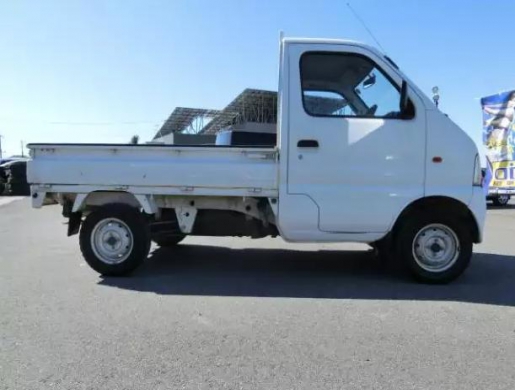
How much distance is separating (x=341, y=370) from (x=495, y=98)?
709 inches

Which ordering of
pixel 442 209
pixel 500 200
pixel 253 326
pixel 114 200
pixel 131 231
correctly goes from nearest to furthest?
pixel 253 326
pixel 442 209
pixel 131 231
pixel 114 200
pixel 500 200

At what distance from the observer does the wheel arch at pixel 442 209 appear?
5.86m

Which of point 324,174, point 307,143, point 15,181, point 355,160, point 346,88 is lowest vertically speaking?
point 15,181

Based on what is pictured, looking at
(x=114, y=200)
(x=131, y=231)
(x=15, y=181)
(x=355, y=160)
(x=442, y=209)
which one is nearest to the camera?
(x=355, y=160)

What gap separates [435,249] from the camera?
19.4 feet

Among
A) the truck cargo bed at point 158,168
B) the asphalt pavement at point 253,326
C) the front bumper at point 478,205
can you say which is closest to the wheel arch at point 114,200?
the truck cargo bed at point 158,168

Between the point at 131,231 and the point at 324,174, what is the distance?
2485 mm

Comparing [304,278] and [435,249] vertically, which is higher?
[435,249]

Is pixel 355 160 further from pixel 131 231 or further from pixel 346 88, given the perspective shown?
pixel 131 231

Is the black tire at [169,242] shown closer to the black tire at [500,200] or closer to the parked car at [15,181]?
the black tire at [500,200]

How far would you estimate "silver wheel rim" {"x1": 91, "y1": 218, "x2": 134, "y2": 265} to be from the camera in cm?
Answer: 610

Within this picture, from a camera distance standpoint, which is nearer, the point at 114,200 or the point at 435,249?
the point at 435,249

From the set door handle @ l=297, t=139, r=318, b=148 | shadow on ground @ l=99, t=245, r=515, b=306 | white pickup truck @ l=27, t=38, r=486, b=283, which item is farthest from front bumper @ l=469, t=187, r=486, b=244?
door handle @ l=297, t=139, r=318, b=148

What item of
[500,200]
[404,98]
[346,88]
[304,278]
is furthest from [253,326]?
[500,200]
